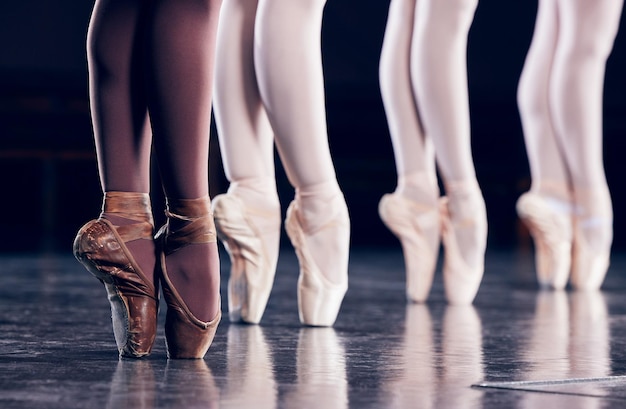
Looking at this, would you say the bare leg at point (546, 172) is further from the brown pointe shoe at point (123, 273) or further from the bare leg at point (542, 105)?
the brown pointe shoe at point (123, 273)

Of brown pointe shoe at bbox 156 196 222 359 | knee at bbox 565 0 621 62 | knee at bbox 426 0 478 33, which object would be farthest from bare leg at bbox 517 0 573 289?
brown pointe shoe at bbox 156 196 222 359

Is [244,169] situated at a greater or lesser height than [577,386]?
greater

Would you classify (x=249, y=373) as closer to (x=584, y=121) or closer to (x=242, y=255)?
(x=242, y=255)

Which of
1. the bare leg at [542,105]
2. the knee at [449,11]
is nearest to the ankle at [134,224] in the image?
the knee at [449,11]

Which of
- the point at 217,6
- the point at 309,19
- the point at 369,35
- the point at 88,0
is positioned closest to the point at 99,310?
the point at 309,19

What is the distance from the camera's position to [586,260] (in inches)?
97.0

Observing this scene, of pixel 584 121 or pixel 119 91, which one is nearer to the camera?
pixel 119 91

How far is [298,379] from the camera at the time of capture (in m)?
1.02

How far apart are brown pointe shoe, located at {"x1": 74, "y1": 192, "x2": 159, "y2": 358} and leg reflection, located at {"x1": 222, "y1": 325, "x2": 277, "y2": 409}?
0.10 meters

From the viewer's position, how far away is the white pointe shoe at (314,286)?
1577 millimetres

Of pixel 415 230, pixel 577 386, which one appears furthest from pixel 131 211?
pixel 415 230

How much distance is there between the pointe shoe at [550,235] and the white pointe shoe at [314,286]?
3.06 ft

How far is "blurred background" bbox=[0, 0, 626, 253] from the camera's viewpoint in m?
4.20

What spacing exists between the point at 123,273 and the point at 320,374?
0.83 feet
